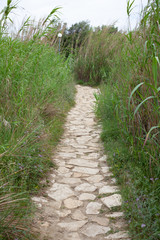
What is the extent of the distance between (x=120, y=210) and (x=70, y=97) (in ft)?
19.4

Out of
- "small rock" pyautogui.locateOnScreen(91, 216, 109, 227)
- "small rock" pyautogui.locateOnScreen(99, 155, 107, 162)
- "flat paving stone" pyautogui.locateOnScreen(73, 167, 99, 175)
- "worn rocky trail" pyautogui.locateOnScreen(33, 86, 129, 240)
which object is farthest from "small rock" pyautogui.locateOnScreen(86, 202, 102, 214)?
"small rock" pyautogui.locateOnScreen(99, 155, 107, 162)

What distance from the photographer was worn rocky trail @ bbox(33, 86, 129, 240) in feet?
7.88

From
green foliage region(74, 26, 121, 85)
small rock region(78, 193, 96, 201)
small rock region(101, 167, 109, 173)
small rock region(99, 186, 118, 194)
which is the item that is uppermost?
green foliage region(74, 26, 121, 85)

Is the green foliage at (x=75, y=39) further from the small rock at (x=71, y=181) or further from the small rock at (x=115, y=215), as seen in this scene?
the small rock at (x=115, y=215)

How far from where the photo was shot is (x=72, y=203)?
2926 millimetres

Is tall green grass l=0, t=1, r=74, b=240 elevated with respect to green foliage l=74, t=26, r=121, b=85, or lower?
lower

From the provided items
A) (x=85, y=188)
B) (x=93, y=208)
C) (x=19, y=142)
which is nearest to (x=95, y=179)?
(x=85, y=188)

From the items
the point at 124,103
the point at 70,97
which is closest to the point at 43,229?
the point at 124,103

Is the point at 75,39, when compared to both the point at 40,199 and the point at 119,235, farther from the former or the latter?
the point at 119,235

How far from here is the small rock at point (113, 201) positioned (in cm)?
281

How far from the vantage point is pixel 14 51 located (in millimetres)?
4199

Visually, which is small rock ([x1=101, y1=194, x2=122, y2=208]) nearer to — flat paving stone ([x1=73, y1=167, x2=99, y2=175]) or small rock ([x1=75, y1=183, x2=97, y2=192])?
small rock ([x1=75, y1=183, x2=97, y2=192])

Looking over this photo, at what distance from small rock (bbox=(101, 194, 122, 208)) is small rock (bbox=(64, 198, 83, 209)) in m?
0.28

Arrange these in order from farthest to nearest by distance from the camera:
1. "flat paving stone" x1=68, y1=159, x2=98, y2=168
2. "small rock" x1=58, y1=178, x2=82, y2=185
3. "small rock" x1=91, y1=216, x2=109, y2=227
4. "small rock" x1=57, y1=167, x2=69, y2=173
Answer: "flat paving stone" x1=68, y1=159, x2=98, y2=168, "small rock" x1=57, y1=167, x2=69, y2=173, "small rock" x1=58, y1=178, x2=82, y2=185, "small rock" x1=91, y1=216, x2=109, y2=227
